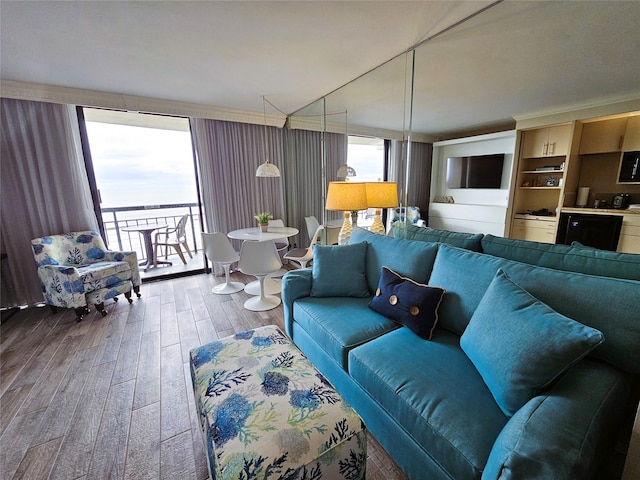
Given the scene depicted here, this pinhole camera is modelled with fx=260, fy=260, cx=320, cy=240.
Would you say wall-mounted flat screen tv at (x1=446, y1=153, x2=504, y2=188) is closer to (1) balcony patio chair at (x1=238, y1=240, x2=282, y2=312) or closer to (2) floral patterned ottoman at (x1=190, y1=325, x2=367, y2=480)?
(1) balcony patio chair at (x1=238, y1=240, x2=282, y2=312)

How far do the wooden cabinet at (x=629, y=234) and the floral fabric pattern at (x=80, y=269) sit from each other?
171 inches

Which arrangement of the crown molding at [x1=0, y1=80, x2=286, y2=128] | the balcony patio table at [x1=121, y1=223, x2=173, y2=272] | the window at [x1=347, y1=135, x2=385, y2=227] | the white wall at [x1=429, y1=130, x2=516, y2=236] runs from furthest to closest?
the balcony patio table at [x1=121, y1=223, x2=173, y2=272] < the window at [x1=347, y1=135, x2=385, y2=227] < the crown molding at [x1=0, y1=80, x2=286, y2=128] < the white wall at [x1=429, y1=130, x2=516, y2=236]

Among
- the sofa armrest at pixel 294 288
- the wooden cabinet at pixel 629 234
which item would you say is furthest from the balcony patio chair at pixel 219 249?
the wooden cabinet at pixel 629 234

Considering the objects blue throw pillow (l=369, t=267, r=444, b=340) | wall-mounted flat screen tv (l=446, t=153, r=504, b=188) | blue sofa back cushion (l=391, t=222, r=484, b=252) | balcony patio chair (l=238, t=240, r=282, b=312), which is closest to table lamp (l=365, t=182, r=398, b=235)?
blue sofa back cushion (l=391, t=222, r=484, b=252)

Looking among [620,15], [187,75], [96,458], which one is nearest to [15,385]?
[96,458]

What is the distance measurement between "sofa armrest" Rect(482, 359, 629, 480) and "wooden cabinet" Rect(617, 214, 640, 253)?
3.78ft

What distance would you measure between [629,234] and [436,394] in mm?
1803

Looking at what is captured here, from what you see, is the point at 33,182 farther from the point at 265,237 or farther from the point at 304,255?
the point at 304,255

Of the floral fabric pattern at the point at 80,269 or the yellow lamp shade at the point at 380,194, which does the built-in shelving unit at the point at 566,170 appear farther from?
the floral fabric pattern at the point at 80,269

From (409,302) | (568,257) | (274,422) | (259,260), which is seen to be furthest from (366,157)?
(274,422)

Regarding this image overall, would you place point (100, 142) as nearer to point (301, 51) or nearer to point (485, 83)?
point (301, 51)

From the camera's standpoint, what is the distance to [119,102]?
309 centimetres

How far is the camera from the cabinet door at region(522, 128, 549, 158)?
7.30ft

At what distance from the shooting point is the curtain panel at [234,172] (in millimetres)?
Answer: 3713
